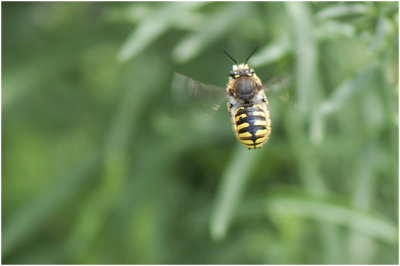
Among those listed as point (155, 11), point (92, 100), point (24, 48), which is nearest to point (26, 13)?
point (24, 48)

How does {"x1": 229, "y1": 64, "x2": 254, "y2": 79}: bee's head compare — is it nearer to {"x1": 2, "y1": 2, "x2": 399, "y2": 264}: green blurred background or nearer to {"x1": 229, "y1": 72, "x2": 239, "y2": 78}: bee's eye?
{"x1": 229, "y1": 72, "x2": 239, "y2": 78}: bee's eye

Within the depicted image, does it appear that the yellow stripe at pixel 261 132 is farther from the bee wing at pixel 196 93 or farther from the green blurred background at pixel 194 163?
the green blurred background at pixel 194 163

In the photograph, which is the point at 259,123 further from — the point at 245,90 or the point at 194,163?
the point at 194,163

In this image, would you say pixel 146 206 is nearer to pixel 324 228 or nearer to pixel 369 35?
pixel 324 228

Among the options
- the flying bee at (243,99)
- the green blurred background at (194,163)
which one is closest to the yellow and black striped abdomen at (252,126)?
the flying bee at (243,99)

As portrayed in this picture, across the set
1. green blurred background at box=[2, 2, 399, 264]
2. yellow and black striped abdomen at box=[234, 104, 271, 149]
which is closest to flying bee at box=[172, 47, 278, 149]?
yellow and black striped abdomen at box=[234, 104, 271, 149]

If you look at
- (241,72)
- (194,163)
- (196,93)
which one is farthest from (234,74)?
(194,163)
